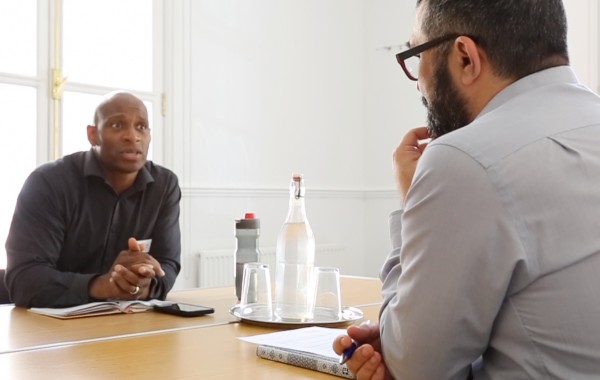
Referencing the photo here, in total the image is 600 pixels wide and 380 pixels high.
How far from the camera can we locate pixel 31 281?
185 cm

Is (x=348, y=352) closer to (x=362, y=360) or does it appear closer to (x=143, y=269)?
(x=362, y=360)

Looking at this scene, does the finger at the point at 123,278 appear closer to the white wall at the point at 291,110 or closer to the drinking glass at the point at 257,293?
the drinking glass at the point at 257,293

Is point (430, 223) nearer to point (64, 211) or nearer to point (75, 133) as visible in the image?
point (64, 211)

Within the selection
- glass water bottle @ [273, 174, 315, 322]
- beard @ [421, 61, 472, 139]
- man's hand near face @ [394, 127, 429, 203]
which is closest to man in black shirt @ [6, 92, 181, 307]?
glass water bottle @ [273, 174, 315, 322]

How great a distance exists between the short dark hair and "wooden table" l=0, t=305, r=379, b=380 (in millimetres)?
594

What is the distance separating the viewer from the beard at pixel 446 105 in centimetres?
111

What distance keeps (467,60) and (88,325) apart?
104 cm

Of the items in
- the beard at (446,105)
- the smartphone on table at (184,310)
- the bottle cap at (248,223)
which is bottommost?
the smartphone on table at (184,310)

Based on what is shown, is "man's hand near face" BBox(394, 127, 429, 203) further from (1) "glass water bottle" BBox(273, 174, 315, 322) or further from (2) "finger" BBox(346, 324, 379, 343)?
(1) "glass water bottle" BBox(273, 174, 315, 322)

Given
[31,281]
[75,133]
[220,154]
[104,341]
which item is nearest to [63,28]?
[75,133]

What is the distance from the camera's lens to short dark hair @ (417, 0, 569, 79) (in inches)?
40.1

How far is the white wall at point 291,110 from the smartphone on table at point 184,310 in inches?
91.1

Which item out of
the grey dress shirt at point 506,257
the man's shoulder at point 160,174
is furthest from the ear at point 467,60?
the man's shoulder at point 160,174

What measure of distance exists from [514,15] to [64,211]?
5.07 feet
